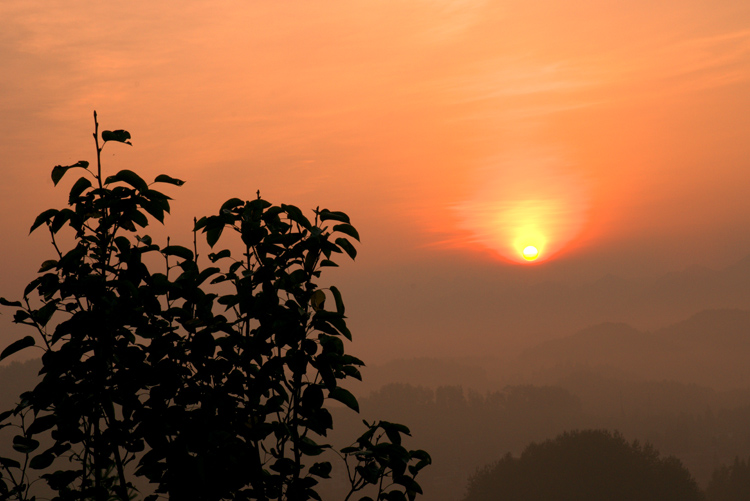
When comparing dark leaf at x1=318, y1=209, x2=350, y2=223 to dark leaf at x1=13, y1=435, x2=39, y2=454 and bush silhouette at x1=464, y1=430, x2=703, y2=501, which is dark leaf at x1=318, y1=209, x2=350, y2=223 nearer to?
dark leaf at x1=13, y1=435, x2=39, y2=454

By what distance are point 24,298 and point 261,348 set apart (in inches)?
83.7

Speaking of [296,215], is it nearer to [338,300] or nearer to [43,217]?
[338,300]

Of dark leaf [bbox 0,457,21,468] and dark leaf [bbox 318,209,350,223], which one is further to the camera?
dark leaf [bbox 0,457,21,468]

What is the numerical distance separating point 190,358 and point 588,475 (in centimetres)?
13260

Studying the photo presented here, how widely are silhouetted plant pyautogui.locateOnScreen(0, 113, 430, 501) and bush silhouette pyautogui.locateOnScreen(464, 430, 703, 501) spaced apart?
5060 inches

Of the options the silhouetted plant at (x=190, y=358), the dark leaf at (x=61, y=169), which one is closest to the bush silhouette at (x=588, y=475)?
the silhouetted plant at (x=190, y=358)

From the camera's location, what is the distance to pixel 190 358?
545cm

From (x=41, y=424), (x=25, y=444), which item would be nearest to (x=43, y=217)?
(x=41, y=424)

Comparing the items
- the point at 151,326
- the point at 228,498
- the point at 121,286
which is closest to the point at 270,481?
the point at 228,498

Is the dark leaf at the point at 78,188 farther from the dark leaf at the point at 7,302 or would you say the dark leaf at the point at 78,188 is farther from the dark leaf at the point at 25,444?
the dark leaf at the point at 25,444

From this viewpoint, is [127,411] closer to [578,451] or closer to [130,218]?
[130,218]

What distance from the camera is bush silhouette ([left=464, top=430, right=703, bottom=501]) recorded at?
117938mm

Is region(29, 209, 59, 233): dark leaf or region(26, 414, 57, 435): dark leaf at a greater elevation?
region(29, 209, 59, 233): dark leaf

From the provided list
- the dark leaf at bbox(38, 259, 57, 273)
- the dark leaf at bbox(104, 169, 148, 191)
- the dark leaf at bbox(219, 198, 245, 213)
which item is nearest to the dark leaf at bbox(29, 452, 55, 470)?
the dark leaf at bbox(38, 259, 57, 273)
